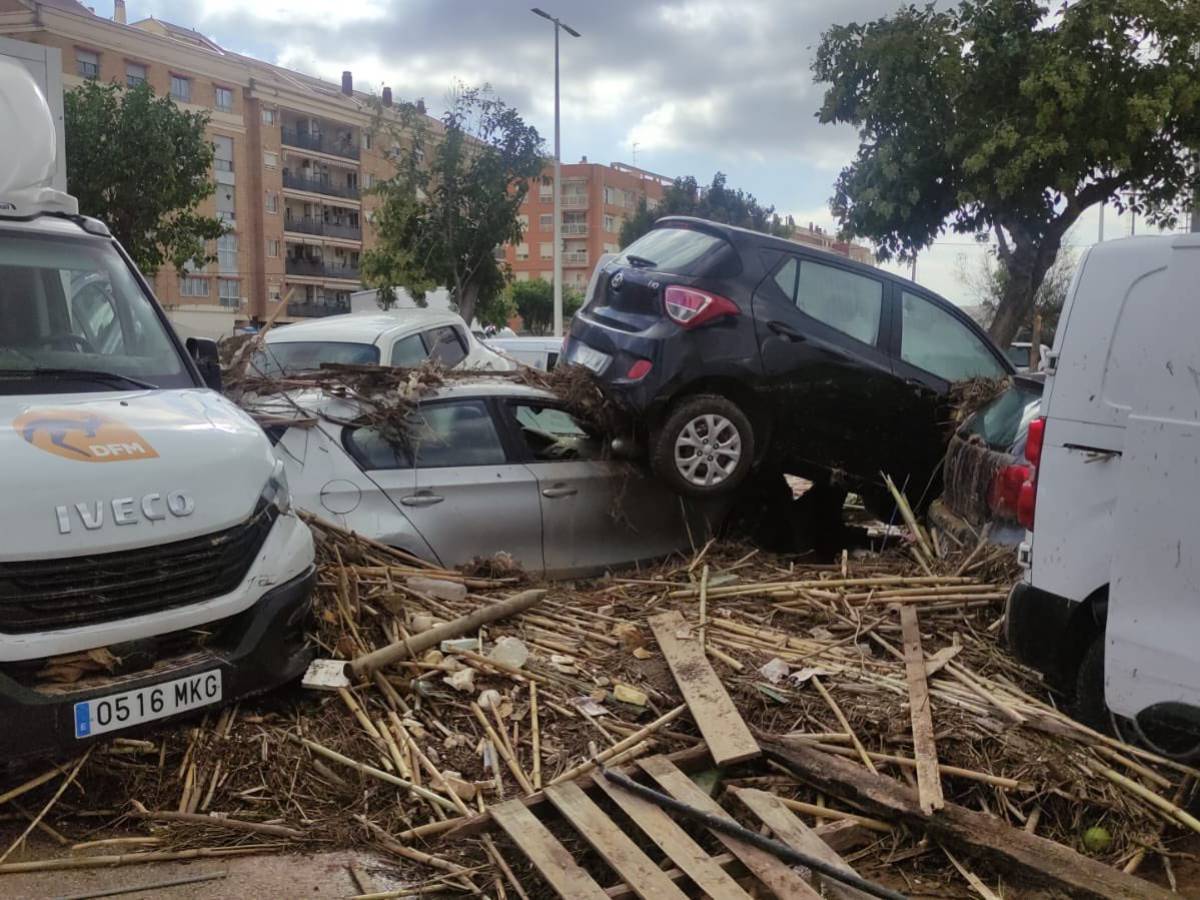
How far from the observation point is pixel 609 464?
21.6 ft

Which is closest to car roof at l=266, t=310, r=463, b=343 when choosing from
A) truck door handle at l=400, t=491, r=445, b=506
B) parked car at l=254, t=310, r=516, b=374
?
parked car at l=254, t=310, r=516, b=374

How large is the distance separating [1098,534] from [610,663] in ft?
6.91

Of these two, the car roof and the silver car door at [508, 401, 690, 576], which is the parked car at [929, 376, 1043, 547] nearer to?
the silver car door at [508, 401, 690, 576]

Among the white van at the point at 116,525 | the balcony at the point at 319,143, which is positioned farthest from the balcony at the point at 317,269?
the white van at the point at 116,525

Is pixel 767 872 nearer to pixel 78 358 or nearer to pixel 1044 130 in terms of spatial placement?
pixel 78 358

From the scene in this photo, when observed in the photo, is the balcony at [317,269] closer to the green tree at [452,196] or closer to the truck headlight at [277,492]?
the green tree at [452,196]

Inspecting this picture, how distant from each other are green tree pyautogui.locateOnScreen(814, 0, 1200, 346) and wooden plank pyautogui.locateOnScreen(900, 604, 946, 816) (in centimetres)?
1165

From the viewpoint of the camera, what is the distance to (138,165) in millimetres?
23094

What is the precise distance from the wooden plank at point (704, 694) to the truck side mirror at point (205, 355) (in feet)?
8.03

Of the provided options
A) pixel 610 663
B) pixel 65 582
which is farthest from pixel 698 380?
pixel 65 582

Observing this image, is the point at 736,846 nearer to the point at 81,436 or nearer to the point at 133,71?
the point at 81,436

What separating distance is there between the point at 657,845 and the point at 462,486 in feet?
9.43

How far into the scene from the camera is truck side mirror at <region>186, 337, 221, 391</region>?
518cm

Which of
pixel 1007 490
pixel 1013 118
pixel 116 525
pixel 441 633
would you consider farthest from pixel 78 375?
pixel 1013 118
